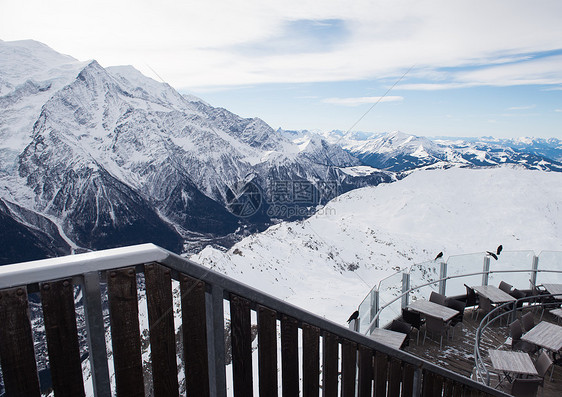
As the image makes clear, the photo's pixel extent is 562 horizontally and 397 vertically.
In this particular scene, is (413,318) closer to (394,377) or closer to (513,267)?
(513,267)

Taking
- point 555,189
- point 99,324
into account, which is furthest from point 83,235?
point 99,324

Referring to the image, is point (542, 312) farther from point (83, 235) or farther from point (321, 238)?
point (83, 235)

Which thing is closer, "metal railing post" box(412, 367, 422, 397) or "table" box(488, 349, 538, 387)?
"metal railing post" box(412, 367, 422, 397)

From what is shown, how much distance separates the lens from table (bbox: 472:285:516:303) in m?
9.37

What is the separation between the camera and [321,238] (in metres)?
38.2

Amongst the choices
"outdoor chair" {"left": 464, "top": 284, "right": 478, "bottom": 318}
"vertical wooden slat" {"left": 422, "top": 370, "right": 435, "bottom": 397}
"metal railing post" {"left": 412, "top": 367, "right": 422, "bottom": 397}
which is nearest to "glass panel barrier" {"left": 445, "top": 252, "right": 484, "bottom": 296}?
"outdoor chair" {"left": 464, "top": 284, "right": 478, "bottom": 318}

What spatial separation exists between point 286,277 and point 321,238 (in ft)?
30.7

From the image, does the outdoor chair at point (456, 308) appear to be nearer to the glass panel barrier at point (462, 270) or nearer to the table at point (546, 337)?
the glass panel barrier at point (462, 270)

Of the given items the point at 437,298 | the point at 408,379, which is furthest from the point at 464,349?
the point at 408,379

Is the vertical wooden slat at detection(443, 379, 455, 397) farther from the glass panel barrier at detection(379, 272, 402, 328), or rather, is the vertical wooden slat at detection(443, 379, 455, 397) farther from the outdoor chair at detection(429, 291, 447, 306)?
the outdoor chair at detection(429, 291, 447, 306)

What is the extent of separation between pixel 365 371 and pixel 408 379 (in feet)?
2.07

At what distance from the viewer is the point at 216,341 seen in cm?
196

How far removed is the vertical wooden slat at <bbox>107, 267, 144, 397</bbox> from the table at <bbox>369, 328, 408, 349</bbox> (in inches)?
262

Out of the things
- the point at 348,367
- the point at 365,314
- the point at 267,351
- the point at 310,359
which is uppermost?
the point at 267,351
